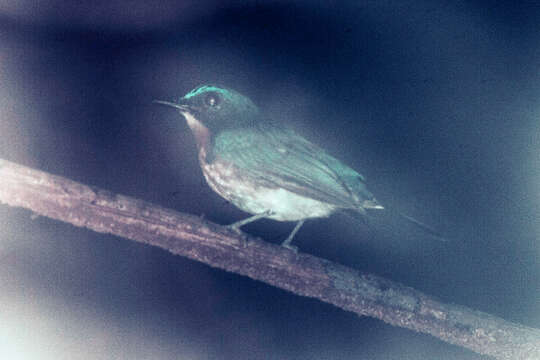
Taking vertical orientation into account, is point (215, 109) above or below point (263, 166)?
above

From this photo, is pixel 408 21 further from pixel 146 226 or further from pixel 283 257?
pixel 146 226

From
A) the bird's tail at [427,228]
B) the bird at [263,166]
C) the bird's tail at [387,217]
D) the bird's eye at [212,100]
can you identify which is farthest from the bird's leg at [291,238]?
the bird's eye at [212,100]

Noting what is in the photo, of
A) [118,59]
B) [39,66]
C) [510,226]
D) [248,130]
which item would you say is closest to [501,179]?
[510,226]

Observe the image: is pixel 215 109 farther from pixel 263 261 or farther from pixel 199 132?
pixel 263 261

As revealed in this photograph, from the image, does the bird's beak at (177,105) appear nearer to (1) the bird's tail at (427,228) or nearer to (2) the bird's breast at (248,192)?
(2) the bird's breast at (248,192)

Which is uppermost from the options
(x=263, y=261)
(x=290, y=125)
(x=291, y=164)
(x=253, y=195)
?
(x=290, y=125)

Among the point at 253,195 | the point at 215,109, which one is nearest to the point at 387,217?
the point at 253,195
